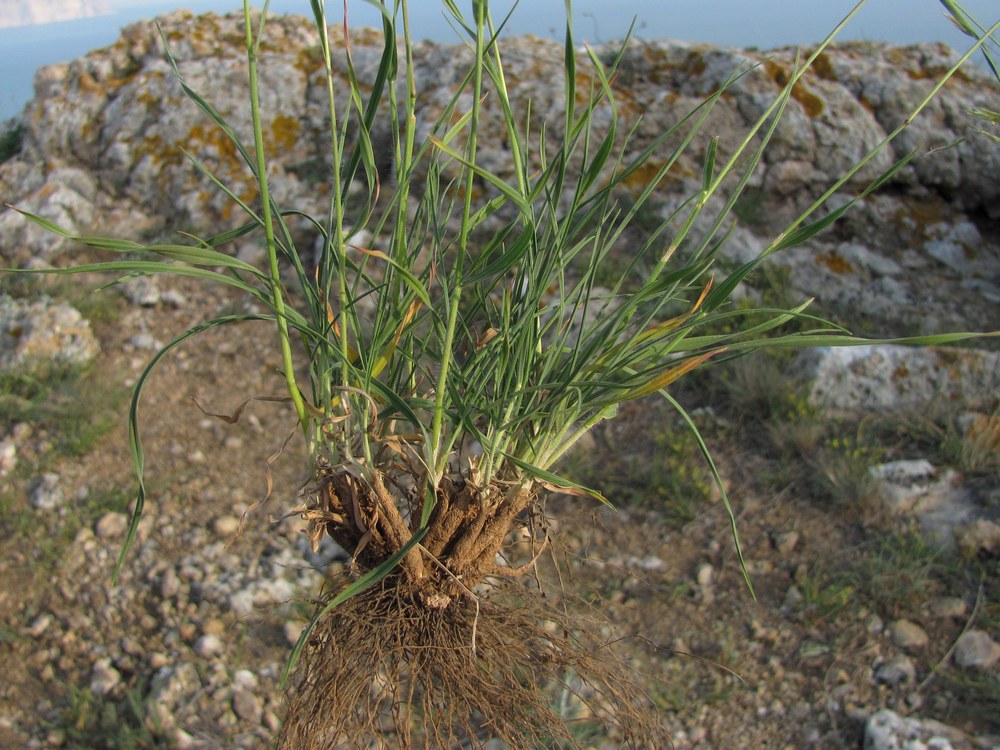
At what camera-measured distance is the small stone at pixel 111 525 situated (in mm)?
2262

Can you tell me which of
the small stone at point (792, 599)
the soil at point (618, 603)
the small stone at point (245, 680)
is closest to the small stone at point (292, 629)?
the soil at point (618, 603)

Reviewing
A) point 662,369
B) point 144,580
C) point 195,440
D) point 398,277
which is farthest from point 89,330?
point 662,369

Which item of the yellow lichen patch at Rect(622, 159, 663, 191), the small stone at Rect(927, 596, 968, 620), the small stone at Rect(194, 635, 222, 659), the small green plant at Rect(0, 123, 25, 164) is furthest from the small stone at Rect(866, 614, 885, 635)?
the small green plant at Rect(0, 123, 25, 164)

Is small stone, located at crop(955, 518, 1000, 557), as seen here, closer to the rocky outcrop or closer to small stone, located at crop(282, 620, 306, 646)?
the rocky outcrop

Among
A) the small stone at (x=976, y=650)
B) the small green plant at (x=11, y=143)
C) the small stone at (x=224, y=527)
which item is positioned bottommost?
the small stone at (x=224, y=527)

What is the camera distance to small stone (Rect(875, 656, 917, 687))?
6.24 feet

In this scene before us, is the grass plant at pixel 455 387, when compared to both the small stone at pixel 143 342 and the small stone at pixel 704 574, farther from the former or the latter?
the small stone at pixel 143 342

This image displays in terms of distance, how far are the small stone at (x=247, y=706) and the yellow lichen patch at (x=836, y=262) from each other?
2481 mm

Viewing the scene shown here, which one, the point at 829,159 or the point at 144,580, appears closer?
the point at 144,580

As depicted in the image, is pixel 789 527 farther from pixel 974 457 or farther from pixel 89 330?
pixel 89 330

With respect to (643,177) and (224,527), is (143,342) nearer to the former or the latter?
(224,527)

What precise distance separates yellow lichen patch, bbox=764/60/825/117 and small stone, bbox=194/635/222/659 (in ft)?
9.61

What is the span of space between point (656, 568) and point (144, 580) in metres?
1.38

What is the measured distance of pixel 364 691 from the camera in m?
1.17
